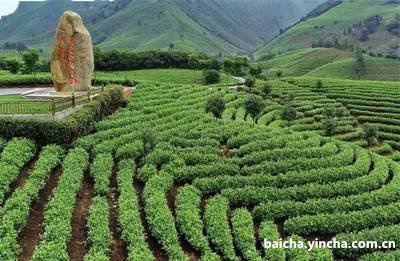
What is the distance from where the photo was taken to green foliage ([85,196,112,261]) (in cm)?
1621

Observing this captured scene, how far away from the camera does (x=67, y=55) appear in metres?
32.6

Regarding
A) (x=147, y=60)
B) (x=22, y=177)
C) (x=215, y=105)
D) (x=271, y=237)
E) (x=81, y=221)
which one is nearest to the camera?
(x=271, y=237)

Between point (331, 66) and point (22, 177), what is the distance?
129m

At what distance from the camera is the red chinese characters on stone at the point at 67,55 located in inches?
1280

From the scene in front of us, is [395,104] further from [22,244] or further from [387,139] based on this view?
[22,244]

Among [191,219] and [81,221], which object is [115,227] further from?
[191,219]

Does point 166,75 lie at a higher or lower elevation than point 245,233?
higher

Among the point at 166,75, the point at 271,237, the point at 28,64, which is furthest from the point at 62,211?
the point at 166,75

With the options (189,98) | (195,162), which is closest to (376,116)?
(189,98)

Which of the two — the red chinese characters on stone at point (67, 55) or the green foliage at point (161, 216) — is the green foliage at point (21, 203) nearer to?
the green foliage at point (161, 216)

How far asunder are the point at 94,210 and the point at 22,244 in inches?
128

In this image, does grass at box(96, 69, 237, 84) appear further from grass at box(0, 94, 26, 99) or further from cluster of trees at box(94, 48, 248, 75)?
grass at box(0, 94, 26, 99)

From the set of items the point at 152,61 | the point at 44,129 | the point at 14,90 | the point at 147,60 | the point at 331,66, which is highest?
the point at 147,60

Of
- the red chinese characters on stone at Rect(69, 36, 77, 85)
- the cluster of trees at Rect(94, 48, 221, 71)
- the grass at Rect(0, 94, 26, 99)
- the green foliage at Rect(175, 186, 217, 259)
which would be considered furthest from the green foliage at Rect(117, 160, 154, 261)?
the cluster of trees at Rect(94, 48, 221, 71)
